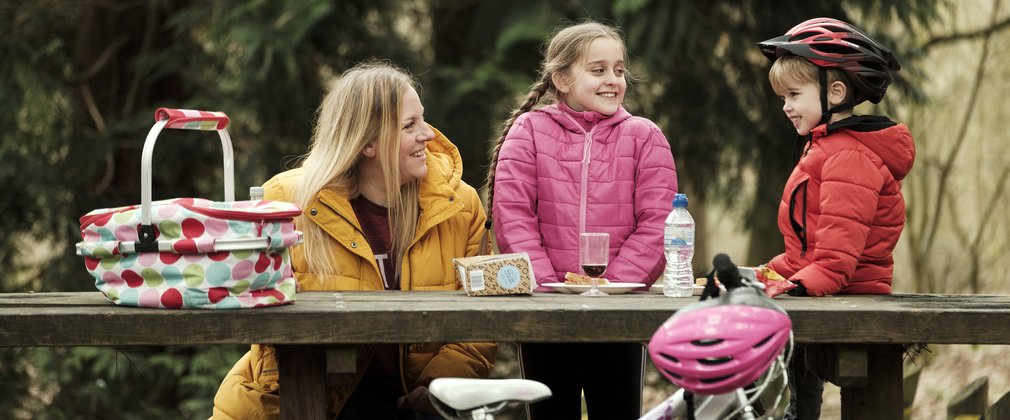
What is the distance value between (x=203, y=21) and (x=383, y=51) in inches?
43.6

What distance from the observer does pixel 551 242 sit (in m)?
4.11

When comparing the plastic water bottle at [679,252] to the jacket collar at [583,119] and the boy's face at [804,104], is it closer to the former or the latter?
the boy's face at [804,104]

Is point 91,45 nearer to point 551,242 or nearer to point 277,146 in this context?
point 277,146

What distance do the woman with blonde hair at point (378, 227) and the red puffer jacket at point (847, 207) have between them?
42.5 inches

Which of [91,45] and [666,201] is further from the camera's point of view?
[91,45]

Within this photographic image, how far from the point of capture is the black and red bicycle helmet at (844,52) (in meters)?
3.70

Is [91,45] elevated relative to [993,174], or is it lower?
→ elevated

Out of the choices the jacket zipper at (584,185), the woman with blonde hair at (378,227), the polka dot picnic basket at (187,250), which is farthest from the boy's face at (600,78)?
the polka dot picnic basket at (187,250)

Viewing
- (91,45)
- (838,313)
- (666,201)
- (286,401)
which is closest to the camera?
(838,313)

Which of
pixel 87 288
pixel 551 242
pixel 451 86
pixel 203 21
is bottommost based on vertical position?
pixel 87 288

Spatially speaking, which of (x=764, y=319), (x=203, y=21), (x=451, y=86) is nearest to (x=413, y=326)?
(x=764, y=319)

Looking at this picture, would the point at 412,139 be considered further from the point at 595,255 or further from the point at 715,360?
the point at 715,360

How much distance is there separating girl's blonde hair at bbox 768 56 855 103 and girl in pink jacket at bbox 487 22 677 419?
1.73 feet

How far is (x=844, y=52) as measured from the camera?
372 cm
